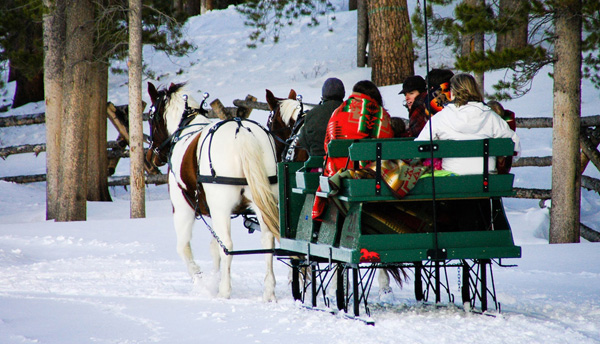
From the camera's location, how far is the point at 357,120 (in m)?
5.88

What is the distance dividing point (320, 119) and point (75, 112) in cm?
805

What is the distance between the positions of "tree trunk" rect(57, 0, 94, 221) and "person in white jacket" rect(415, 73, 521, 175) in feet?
31.6

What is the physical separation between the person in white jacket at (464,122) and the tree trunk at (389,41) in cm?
1053

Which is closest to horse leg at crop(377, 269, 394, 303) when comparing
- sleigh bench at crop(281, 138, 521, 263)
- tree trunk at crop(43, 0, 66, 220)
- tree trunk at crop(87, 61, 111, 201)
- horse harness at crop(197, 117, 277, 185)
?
horse harness at crop(197, 117, 277, 185)

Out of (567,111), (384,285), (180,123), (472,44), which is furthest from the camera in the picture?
(472,44)

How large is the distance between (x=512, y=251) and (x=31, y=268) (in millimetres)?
6007

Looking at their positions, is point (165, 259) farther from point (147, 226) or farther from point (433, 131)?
point (433, 131)

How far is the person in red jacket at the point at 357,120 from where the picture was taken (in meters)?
5.83

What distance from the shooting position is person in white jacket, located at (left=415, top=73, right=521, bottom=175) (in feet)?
17.4

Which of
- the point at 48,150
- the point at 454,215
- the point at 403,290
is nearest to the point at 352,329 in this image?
the point at 454,215

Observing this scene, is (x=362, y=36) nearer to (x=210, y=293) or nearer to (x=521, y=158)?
(x=521, y=158)

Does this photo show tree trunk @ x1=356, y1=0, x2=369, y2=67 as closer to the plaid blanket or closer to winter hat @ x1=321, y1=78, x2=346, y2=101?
winter hat @ x1=321, y1=78, x2=346, y2=101

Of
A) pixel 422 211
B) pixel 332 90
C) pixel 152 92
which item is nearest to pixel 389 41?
Answer: pixel 152 92

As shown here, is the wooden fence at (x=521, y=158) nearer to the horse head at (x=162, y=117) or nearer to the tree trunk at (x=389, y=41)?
the tree trunk at (x=389, y=41)
